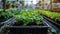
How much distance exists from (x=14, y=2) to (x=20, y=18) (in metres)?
8.36

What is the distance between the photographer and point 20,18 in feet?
7.99

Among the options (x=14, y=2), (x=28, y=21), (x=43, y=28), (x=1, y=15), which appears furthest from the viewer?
(x=14, y=2)

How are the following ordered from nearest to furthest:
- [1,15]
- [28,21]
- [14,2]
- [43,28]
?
1. [43,28]
2. [28,21]
3. [1,15]
4. [14,2]

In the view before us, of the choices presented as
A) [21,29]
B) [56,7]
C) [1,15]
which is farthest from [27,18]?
[56,7]

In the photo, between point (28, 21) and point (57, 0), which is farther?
point (57, 0)

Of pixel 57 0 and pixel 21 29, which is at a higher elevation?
pixel 57 0

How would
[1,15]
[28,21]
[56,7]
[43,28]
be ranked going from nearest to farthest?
[43,28] < [28,21] < [1,15] < [56,7]

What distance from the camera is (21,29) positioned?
2088mm

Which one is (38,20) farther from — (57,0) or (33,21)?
(57,0)

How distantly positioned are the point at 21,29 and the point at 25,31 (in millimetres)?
60

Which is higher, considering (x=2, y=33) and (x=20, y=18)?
(x=20, y=18)

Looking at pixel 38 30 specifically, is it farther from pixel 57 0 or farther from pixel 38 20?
pixel 57 0

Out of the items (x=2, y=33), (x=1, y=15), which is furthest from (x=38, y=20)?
(x=1, y=15)

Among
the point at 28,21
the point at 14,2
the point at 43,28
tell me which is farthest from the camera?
the point at 14,2
